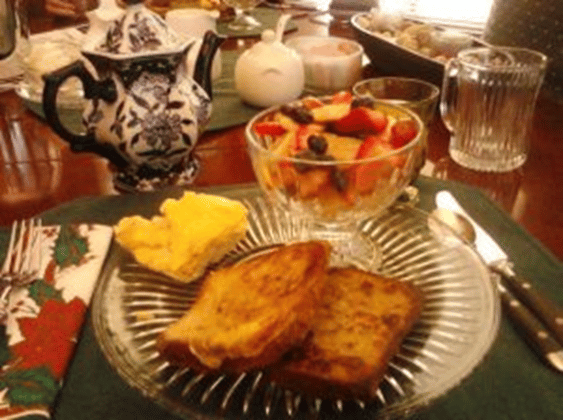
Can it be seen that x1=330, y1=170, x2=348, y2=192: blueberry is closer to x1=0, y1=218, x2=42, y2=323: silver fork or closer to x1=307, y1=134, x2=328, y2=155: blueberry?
x1=307, y1=134, x2=328, y2=155: blueberry

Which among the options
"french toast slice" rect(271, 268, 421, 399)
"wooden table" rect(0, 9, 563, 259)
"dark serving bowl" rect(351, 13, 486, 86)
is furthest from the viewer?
"dark serving bowl" rect(351, 13, 486, 86)

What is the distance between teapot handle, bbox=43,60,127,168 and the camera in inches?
29.5

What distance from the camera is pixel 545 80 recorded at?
1.00 m

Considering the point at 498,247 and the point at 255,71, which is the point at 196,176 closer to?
the point at 255,71

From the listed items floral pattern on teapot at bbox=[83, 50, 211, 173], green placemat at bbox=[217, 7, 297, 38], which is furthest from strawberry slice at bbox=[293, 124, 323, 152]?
green placemat at bbox=[217, 7, 297, 38]

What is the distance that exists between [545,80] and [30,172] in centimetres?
78

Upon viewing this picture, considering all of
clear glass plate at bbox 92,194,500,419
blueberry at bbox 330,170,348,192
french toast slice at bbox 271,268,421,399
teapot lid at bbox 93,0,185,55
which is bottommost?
clear glass plate at bbox 92,194,500,419

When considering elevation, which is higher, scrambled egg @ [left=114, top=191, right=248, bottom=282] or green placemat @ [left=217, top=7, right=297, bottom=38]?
scrambled egg @ [left=114, top=191, right=248, bottom=282]

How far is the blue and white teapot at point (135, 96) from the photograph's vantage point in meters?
0.76

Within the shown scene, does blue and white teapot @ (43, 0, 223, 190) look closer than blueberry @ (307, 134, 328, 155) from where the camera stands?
No

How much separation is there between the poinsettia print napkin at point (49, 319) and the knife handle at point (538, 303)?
0.38m

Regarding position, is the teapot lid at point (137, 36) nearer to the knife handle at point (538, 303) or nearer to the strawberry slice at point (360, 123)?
the strawberry slice at point (360, 123)

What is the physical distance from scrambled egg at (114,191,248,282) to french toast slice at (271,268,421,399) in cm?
11

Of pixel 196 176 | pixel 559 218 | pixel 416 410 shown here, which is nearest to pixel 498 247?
pixel 559 218
